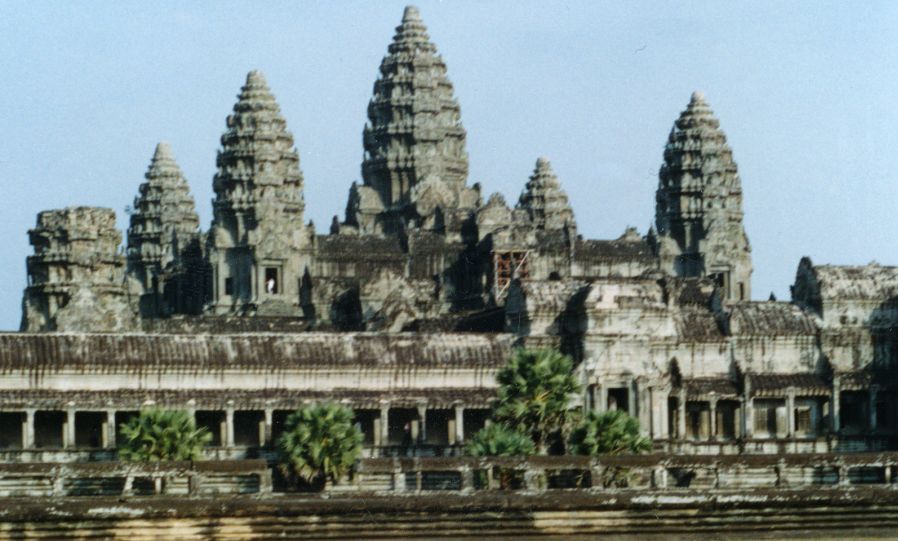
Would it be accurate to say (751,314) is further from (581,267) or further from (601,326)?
(581,267)

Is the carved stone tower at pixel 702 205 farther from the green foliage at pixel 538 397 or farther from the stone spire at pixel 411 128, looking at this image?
the green foliage at pixel 538 397

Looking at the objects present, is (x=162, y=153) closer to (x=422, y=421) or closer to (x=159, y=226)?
(x=159, y=226)

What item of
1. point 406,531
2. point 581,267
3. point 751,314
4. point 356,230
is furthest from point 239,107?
point 406,531

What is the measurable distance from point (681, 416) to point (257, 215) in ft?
190

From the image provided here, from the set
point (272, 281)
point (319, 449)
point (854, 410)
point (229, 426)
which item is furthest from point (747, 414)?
point (272, 281)

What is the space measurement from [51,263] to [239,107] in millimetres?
38523

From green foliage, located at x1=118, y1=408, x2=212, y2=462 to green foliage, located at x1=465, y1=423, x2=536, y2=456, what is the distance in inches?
375

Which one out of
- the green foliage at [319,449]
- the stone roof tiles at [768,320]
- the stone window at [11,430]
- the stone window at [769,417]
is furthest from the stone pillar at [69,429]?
the stone window at [769,417]

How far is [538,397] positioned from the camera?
7062 centimetres

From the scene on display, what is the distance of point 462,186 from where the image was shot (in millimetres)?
154875

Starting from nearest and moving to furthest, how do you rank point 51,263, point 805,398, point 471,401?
1. point 471,401
2. point 805,398
3. point 51,263

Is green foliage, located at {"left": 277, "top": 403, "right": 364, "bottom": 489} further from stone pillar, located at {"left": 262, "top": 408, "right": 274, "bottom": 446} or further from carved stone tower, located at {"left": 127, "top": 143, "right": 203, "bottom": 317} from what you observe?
carved stone tower, located at {"left": 127, "top": 143, "right": 203, "bottom": 317}

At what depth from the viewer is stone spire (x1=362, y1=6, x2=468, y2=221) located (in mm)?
154125

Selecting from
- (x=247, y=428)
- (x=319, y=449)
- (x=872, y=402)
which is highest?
(x=872, y=402)
